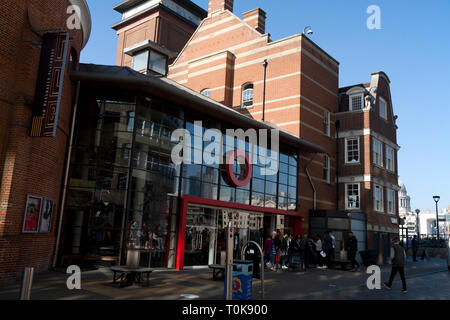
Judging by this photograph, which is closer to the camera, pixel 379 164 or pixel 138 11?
pixel 379 164

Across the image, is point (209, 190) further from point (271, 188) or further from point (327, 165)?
point (327, 165)

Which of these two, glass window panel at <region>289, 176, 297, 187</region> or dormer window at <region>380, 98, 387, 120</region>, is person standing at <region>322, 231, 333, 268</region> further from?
dormer window at <region>380, 98, 387, 120</region>

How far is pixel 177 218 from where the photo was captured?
16.1 meters

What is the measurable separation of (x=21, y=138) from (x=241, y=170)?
35.2 ft

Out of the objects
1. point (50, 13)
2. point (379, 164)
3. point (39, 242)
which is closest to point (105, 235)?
point (39, 242)

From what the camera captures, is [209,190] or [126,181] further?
[209,190]

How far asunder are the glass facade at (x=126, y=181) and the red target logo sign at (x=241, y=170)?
1.84m

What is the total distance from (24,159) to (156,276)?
579 cm

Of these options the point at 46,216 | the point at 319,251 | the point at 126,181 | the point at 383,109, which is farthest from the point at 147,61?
the point at 383,109

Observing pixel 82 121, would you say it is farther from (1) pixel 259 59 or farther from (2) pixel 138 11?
(2) pixel 138 11

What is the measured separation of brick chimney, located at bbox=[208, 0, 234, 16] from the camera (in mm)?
30442

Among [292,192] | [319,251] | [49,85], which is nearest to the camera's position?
[49,85]

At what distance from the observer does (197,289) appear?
11078 mm
